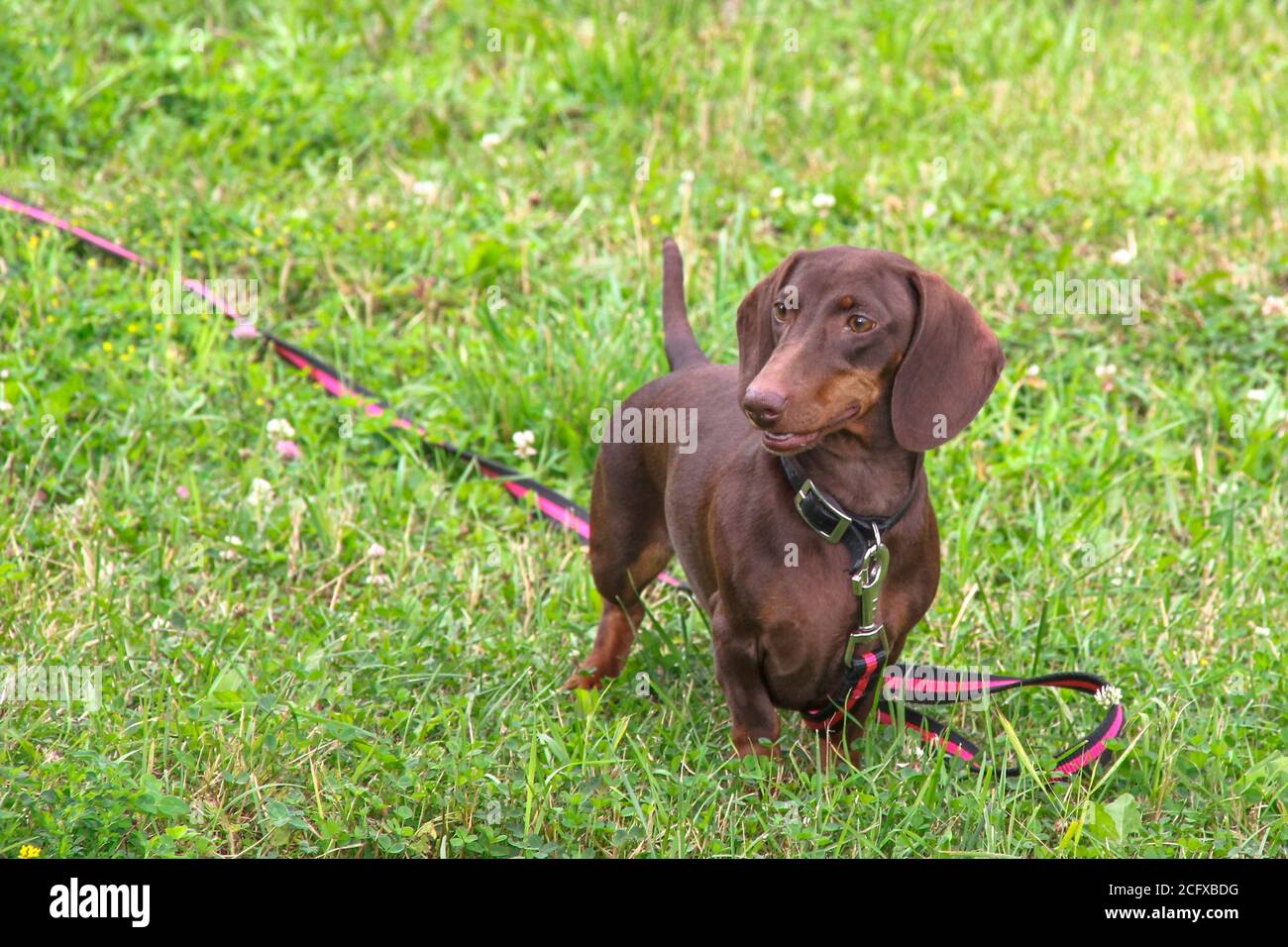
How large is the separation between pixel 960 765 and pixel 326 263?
304cm

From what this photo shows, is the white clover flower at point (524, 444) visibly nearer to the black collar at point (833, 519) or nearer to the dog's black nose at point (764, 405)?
the black collar at point (833, 519)

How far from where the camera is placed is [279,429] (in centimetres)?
429

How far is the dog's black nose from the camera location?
2549 millimetres

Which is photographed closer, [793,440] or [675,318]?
[793,440]

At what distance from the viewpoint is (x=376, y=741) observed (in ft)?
10.0

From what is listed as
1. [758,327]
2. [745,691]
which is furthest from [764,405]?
[745,691]

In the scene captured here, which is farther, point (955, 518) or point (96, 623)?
point (955, 518)

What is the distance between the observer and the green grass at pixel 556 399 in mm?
2939

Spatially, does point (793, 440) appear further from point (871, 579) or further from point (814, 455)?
point (871, 579)

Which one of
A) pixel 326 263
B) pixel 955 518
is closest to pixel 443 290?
pixel 326 263

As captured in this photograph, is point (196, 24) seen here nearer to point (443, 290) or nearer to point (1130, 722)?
point (443, 290)

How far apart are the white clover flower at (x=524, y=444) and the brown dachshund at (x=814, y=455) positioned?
3.69 feet

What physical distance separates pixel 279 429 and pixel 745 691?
1.92 m

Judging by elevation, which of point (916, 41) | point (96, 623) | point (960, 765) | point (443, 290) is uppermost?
point (916, 41)
